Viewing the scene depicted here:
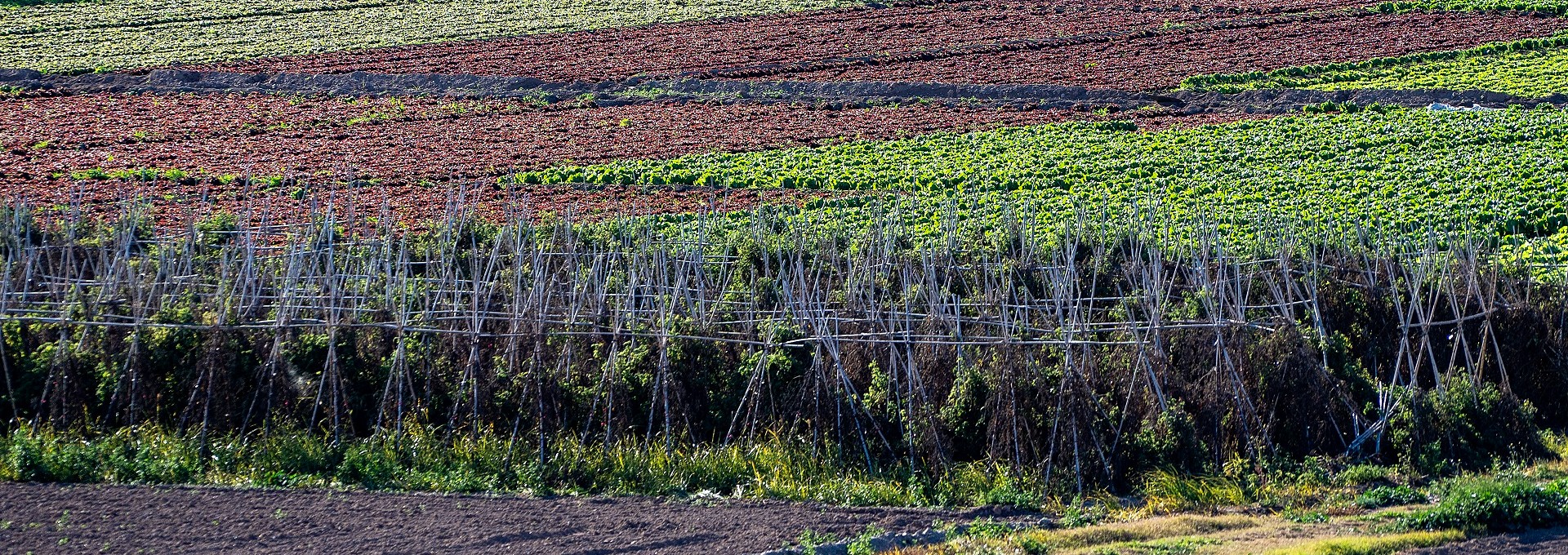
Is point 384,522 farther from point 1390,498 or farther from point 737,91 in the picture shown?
point 737,91

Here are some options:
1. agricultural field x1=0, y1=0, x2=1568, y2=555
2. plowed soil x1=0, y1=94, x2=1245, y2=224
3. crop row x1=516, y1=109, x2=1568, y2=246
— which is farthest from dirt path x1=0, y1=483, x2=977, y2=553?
plowed soil x1=0, y1=94, x2=1245, y2=224

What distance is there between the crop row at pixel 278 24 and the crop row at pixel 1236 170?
18.1 meters

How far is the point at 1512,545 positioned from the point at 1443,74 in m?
25.4

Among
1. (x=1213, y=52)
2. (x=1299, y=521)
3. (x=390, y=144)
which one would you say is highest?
(x=390, y=144)

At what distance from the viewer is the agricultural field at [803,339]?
9.77 meters

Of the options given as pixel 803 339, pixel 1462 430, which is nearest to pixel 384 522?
pixel 803 339

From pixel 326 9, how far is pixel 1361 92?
106 feet

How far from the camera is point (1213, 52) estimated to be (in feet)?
113

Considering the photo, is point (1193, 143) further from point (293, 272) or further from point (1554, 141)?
point (293, 272)

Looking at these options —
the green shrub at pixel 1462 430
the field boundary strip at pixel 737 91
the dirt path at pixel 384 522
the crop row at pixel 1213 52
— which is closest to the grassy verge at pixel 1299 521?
the green shrub at pixel 1462 430

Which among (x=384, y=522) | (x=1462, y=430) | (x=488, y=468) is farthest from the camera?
(x=1462, y=430)

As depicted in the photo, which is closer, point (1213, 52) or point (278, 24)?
point (1213, 52)

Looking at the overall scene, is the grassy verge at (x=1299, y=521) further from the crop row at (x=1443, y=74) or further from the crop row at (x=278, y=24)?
the crop row at (x=278, y=24)

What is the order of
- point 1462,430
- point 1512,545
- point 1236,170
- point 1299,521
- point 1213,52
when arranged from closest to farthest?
point 1512,545
point 1299,521
point 1462,430
point 1236,170
point 1213,52
